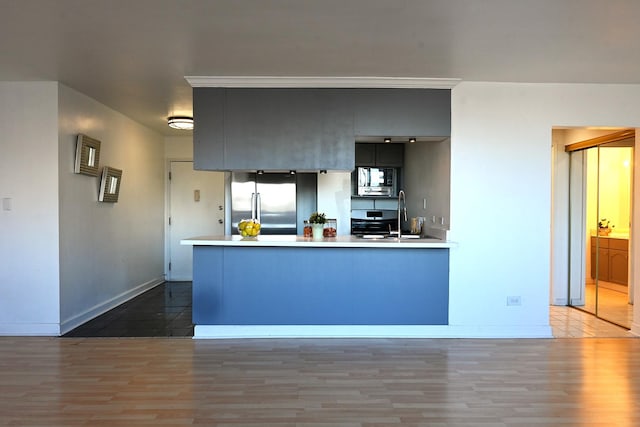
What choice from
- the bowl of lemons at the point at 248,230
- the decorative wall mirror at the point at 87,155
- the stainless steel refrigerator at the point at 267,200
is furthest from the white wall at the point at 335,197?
the decorative wall mirror at the point at 87,155

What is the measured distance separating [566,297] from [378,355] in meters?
3.42

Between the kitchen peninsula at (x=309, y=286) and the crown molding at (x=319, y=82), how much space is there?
60.1 inches

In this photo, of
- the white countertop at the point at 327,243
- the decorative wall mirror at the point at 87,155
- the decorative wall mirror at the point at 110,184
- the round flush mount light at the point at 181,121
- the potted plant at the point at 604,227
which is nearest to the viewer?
the white countertop at the point at 327,243

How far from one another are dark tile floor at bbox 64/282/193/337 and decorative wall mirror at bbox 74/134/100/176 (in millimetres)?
1656

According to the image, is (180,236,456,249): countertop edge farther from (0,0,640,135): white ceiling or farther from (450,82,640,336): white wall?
(0,0,640,135): white ceiling

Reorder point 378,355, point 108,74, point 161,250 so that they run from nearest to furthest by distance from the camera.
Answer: point 378,355, point 108,74, point 161,250

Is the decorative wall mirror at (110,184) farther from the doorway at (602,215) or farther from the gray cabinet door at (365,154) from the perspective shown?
the doorway at (602,215)

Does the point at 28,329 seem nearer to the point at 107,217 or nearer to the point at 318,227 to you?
the point at 107,217

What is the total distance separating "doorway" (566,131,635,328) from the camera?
525 cm

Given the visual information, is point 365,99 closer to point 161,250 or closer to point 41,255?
point 41,255

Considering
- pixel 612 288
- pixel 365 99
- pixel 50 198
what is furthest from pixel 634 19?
pixel 50 198

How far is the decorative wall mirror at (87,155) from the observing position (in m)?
4.45

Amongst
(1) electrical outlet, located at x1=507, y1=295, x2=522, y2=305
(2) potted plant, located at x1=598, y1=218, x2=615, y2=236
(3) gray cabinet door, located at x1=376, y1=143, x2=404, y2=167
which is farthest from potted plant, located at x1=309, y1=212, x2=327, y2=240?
(2) potted plant, located at x1=598, y1=218, x2=615, y2=236

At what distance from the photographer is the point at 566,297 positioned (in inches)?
221
